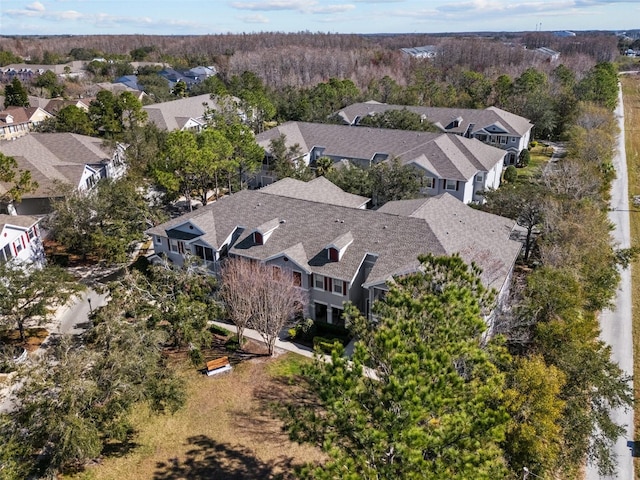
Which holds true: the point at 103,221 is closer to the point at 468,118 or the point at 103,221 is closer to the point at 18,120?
the point at 468,118

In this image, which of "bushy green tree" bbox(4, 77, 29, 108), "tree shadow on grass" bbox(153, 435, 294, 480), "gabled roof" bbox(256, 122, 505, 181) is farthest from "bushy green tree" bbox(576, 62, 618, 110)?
"bushy green tree" bbox(4, 77, 29, 108)

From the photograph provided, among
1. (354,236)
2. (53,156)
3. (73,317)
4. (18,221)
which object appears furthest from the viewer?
(53,156)

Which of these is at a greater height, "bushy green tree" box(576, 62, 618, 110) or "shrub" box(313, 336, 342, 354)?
"bushy green tree" box(576, 62, 618, 110)

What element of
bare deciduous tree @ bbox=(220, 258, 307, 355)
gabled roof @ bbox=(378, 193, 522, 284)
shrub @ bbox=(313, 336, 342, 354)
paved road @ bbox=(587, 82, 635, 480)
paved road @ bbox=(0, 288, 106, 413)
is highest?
gabled roof @ bbox=(378, 193, 522, 284)

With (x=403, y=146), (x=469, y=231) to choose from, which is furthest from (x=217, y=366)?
(x=403, y=146)

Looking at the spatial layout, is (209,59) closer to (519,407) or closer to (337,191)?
(337,191)

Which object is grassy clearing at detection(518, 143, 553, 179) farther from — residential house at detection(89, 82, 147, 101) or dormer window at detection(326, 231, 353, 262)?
residential house at detection(89, 82, 147, 101)

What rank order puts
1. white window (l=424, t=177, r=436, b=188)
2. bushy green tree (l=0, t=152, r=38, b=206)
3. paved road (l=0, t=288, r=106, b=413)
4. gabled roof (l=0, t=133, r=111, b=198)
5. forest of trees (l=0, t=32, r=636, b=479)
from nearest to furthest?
forest of trees (l=0, t=32, r=636, b=479) → paved road (l=0, t=288, r=106, b=413) → bushy green tree (l=0, t=152, r=38, b=206) → gabled roof (l=0, t=133, r=111, b=198) → white window (l=424, t=177, r=436, b=188)
